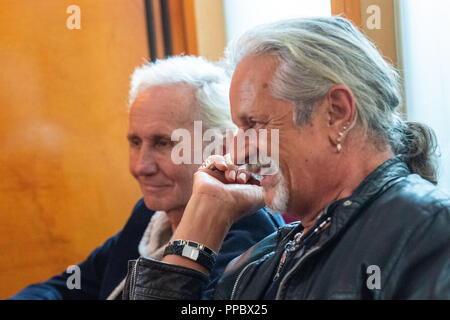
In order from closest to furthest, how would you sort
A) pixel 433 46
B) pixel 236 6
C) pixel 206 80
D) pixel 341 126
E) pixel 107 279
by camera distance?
pixel 341 126 < pixel 433 46 < pixel 206 80 < pixel 107 279 < pixel 236 6

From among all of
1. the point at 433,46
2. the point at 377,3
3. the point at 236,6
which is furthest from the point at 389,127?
the point at 236,6

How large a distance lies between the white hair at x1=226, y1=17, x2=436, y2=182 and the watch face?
1.46 feet

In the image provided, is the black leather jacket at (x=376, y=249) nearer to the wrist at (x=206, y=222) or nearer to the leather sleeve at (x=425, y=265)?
the leather sleeve at (x=425, y=265)

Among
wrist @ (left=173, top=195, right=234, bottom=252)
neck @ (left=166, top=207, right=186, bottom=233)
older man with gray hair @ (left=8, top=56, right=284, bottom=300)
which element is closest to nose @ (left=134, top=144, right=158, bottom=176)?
older man with gray hair @ (left=8, top=56, right=284, bottom=300)

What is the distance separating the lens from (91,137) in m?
2.83

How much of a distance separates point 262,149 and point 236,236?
0.46 metres

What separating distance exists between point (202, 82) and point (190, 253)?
73 cm

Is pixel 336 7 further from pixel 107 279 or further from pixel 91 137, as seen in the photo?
pixel 91 137

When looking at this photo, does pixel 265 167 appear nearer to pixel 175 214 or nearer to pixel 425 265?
pixel 425 265

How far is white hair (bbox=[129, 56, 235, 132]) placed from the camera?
1.96m

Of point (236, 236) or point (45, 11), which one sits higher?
point (45, 11)

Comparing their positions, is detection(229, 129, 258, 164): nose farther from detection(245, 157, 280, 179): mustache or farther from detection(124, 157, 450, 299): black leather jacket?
detection(124, 157, 450, 299): black leather jacket

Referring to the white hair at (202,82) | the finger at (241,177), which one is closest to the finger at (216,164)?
the finger at (241,177)

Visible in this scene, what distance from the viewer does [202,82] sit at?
1993 millimetres
